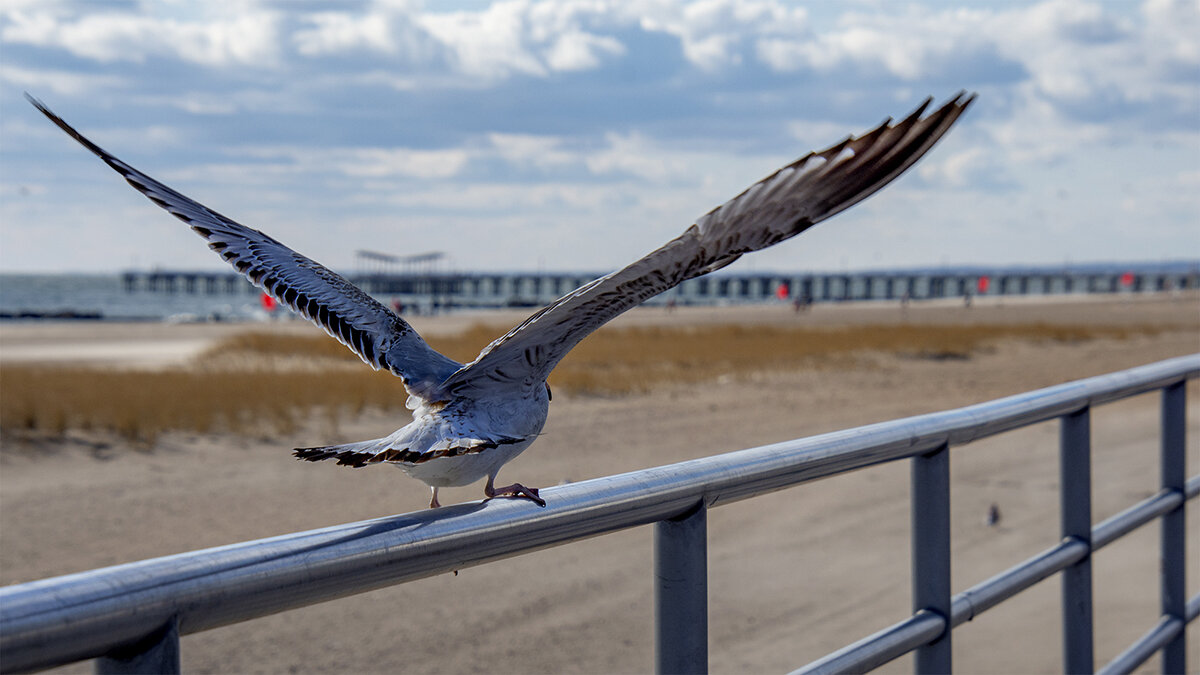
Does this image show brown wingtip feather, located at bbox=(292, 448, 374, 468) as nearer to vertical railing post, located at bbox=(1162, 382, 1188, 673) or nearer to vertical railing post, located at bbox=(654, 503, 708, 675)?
vertical railing post, located at bbox=(654, 503, 708, 675)

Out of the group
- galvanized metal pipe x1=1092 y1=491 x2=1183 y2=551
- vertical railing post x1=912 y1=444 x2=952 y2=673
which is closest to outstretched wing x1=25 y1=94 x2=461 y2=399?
vertical railing post x1=912 y1=444 x2=952 y2=673

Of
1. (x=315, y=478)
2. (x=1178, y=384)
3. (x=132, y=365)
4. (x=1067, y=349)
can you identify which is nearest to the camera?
(x=1178, y=384)

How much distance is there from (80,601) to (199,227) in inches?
113

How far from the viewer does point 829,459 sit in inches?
75.7

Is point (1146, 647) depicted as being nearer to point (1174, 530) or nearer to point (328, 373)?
point (1174, 530)

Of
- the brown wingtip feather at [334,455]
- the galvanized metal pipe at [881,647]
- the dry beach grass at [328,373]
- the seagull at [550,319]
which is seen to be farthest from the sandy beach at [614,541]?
the brown wingtip feather at [334,455]

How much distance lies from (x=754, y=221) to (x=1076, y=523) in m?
1.26

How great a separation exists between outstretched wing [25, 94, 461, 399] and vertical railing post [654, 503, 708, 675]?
139cm

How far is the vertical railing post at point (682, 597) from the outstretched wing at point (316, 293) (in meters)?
1.39

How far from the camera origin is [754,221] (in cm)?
235

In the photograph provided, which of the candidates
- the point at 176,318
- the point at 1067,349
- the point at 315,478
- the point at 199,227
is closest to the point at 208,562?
the point at 199,227

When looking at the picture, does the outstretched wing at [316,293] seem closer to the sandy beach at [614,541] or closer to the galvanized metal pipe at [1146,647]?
the galvanized metal pipe at [1146,647]

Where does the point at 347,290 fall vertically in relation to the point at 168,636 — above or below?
above

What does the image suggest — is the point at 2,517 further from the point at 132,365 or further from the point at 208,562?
the point at 132,365
